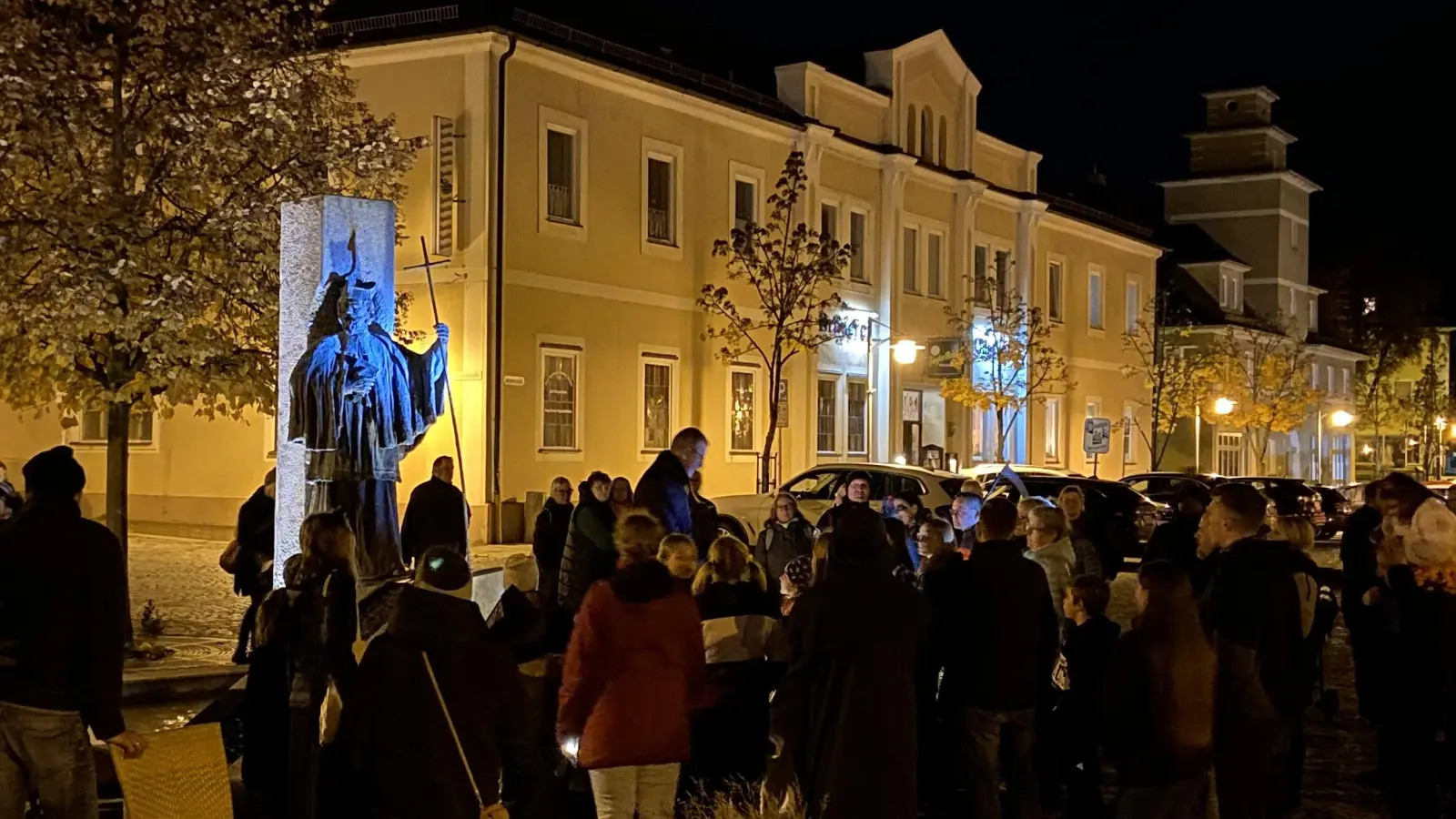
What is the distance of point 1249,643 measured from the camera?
7684mm

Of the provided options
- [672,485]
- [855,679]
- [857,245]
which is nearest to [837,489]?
[672,485]

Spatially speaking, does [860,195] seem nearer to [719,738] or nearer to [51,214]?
[51,214]

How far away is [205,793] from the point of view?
6.43m

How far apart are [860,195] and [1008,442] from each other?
32.4 feet

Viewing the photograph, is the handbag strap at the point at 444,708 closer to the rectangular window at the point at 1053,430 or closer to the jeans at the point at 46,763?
the jeans at the point at 46,763

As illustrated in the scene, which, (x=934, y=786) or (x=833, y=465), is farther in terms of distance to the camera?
(x=833, y=465)

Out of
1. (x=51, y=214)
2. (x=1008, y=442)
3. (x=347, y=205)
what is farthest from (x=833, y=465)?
(x=1008, y=442)

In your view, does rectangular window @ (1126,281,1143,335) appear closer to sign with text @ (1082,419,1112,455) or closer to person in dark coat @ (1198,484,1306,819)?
sign with text @ (1082,419,1112,455)

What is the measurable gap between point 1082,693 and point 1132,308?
44.4 metres

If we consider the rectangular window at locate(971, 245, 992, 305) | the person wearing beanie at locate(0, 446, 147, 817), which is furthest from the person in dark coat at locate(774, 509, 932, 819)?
the rectangular window at locate(971, 245, 992, 305)

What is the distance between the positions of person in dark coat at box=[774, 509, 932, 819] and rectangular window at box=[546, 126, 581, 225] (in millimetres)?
22773

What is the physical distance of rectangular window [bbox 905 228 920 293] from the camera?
128 feet

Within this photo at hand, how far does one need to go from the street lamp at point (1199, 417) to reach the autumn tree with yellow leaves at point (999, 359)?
5231mm

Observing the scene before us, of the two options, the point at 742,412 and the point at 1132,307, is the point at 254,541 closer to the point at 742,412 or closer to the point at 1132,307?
the point at 742,412
